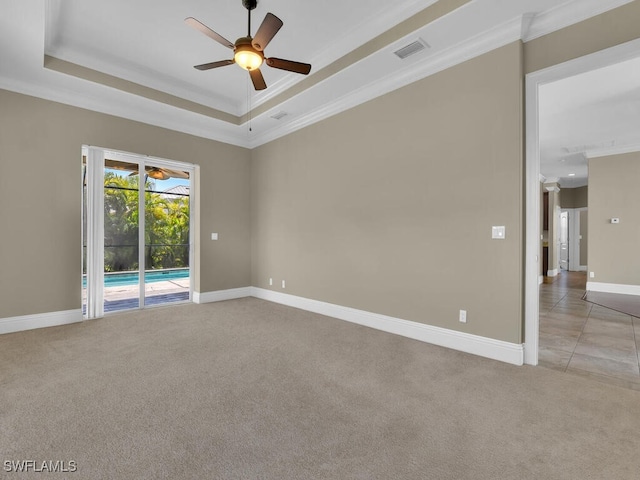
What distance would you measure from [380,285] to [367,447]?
2360mm

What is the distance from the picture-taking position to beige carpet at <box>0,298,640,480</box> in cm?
Result: 160

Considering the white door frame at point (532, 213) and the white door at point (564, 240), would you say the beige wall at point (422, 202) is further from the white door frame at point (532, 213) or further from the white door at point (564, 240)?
the white door at point (564, 240)

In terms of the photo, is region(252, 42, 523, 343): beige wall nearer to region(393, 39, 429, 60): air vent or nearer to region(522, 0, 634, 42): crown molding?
region(522, 0, 634, 42): crown molding

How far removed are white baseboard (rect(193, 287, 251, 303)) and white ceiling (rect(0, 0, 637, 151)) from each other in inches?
120

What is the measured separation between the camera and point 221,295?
18.7ft

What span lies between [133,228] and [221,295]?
1.87 m

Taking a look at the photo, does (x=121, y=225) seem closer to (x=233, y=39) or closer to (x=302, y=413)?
(x=233, y=39)

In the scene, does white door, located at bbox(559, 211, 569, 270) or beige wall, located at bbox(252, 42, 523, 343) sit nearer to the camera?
beige wall, located at bbox(252, 42, 523, 343)

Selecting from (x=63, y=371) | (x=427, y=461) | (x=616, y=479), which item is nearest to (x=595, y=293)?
(x=616, y=479)

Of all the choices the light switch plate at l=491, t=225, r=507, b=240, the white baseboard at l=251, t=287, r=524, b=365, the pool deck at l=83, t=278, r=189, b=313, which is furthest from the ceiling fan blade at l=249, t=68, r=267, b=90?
the pool deck at l=83, t=278, r=189, b=313

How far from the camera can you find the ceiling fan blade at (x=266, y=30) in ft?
7.78

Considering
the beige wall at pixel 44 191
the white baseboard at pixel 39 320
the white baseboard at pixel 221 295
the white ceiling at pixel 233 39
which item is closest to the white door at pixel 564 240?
the white ceiling at pixel 233 39

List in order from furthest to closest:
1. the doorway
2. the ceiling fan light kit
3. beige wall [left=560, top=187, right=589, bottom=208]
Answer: beige wall [left=560, top=187, right=589, bottom=208] < the doorway < the ceiling fan light kit

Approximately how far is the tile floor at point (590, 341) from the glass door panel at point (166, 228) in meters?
5.42
